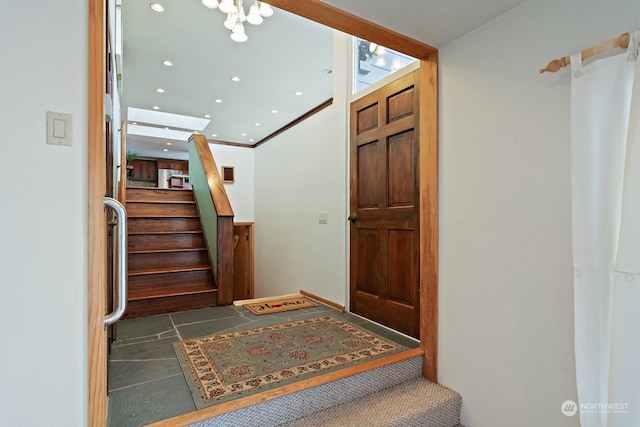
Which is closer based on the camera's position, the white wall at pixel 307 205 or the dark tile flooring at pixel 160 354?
the dark tile flooring at pixel 160 354

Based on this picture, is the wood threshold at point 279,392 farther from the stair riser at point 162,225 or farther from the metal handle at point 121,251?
the stair riser at point 162,225

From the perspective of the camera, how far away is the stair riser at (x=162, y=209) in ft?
13.7

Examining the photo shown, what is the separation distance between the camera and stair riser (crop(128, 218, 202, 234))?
3.98m

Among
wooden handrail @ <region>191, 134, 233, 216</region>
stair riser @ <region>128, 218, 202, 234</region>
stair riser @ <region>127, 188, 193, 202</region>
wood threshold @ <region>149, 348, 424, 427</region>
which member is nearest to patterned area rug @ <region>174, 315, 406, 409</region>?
wood threshold @ <region>149, 348, 424, 427</region>

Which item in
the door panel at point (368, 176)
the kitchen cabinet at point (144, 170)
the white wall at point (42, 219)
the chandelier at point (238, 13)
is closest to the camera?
the white wall at point (42, 219)

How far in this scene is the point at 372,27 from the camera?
1.71 m

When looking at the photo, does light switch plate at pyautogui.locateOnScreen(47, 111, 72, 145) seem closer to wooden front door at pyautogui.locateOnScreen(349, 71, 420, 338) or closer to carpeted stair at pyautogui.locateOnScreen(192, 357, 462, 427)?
carpeted stair at pyautogui.locateOnScreen(192, 357, 462, 427)

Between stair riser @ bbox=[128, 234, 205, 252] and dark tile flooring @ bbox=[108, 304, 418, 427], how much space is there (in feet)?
3.58

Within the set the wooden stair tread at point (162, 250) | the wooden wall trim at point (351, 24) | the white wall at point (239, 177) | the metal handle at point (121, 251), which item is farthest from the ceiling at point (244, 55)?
the wooden stair tread at point (162, 250)

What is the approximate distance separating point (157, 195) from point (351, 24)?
13.5 ft

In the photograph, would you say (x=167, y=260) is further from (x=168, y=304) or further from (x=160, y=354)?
(x=160, y=354)

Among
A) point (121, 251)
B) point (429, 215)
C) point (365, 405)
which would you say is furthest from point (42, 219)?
point (429, 215)

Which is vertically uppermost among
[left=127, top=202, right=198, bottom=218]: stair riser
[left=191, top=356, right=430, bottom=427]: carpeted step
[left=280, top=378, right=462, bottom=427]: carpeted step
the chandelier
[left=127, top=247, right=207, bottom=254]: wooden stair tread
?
the chandelier

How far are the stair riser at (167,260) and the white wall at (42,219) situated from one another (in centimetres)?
268
